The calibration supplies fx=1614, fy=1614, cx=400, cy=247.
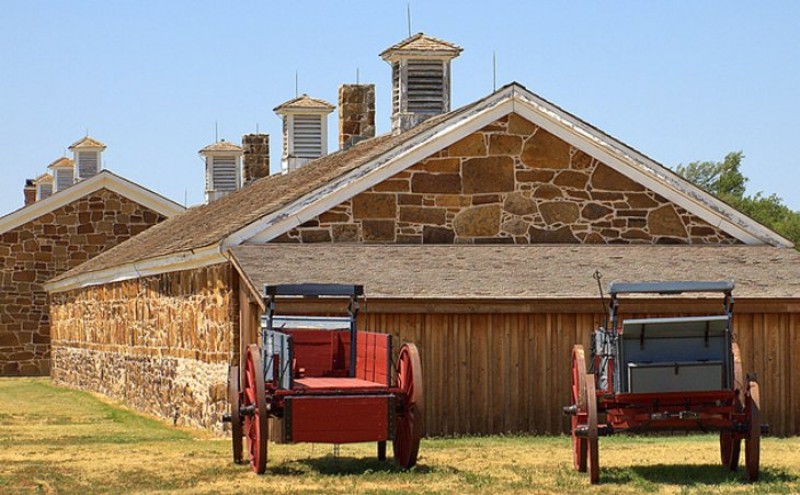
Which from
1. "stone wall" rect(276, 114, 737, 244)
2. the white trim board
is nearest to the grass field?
the white trim board

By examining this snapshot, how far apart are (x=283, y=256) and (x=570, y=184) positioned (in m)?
4.49

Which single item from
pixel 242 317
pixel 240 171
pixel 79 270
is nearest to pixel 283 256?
pixel 242 317

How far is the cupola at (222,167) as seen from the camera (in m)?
44.4

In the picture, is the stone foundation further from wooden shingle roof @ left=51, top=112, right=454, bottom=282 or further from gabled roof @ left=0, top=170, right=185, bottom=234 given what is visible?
gabled roof @ left=0, top=170, right=185, bottom=234

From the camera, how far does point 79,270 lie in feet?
123

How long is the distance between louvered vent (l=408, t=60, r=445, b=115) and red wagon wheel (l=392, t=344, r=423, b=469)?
12.9 m

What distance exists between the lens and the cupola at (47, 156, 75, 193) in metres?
53.5

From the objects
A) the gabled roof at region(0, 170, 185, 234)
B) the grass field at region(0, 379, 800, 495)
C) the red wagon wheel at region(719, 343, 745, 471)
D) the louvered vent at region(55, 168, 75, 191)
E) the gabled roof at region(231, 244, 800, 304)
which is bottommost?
the grass field at region(0, 379, 800, 495)

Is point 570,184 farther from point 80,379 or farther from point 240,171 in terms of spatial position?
point 240,171

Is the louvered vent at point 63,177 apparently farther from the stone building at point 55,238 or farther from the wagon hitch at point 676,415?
the wagon hitch at point 676,415

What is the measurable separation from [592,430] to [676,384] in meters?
0.81

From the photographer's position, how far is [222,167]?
4472 centimetres

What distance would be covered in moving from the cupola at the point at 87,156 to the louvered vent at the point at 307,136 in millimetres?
15528

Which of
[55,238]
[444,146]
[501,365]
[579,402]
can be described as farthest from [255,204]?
[55,238]
